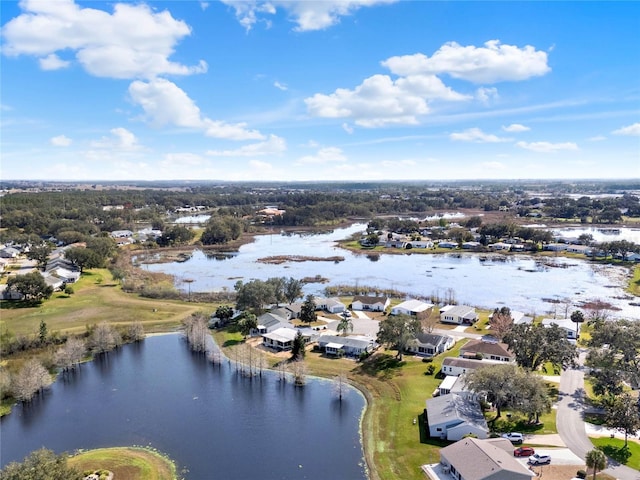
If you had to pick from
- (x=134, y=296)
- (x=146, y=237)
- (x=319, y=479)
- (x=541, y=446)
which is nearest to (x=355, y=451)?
(x=319, y=479)

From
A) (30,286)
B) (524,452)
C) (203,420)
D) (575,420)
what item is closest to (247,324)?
(203,420)

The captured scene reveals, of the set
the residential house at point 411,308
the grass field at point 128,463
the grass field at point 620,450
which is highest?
the residential house at point 411,308

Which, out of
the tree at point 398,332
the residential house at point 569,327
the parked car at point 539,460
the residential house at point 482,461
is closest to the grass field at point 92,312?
the tree at point 398,332

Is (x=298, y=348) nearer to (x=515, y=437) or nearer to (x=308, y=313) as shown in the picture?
(x=308, y=313)

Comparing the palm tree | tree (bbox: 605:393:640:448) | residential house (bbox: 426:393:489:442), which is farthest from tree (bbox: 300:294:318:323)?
the palm tree

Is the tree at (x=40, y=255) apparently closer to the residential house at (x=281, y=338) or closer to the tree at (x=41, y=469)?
the residential house at (x=281, y=338)

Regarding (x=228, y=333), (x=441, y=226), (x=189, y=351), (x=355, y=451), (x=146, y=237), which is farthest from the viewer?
(x=441, y=226)

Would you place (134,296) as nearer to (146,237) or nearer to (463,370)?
(463,370)
